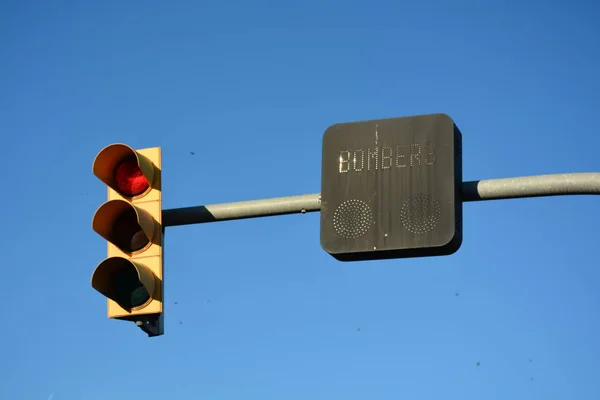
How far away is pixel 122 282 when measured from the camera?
28.0 feet

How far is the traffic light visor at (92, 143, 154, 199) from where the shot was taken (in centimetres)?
868

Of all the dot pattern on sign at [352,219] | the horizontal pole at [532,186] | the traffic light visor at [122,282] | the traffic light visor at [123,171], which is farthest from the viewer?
the traffic light visor at [123,171]

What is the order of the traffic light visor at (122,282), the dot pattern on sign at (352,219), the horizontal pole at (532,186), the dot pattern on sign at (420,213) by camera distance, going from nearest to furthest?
1. the horizontal pole at (532,186)
2. the dot pattern on sign at (420,213)
3. the dot pattern on sign at (352,219)
4. the traffic light visor at (122,282)

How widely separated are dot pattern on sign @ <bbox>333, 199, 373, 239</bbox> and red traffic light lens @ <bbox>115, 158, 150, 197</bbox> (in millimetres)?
1545

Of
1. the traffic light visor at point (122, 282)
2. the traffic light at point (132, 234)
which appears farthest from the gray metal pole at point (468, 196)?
the traffic light visor at point (122, 282)

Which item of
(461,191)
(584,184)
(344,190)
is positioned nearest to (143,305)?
(344,190)

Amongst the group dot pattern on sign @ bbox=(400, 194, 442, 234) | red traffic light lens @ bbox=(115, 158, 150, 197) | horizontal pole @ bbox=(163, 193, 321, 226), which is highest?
red traffic light lens @ bbox=(115, 158, 150, 197)

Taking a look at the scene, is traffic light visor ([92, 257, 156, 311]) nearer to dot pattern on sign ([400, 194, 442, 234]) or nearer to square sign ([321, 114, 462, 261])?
square sign ([321, 114, 462, 261])

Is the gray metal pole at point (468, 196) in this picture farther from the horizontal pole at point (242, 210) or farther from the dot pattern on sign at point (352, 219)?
the dot pattern on sign at point (352, 219)

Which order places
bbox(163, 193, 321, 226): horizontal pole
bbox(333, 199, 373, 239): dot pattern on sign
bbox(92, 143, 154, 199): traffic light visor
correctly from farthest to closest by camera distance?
bbox(92, 143, 154, 199): traffic light visor, bbox(163, 193, 321, 226): horizontal pole, bbox(333, 199, 373, 239): dot pattern on sign

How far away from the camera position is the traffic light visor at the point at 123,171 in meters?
8.68

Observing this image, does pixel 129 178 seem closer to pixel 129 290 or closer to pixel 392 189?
pixel 129 290

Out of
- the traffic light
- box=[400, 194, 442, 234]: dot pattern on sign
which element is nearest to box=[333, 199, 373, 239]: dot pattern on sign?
box=[400, 194, 442, 234]: dot pattern on sign

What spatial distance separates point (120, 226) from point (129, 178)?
15.8 inches
